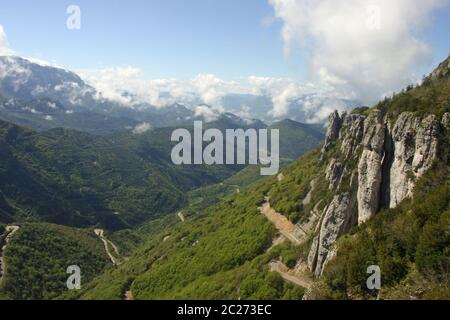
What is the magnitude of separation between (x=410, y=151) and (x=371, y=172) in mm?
7044

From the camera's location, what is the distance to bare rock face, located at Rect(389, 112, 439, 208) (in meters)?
59.0

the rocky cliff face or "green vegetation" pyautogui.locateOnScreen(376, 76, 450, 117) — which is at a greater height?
"green vegetation" pyautogui.locateOnScreen(376, 76, 450, 117)

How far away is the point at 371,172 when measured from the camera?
216 feet

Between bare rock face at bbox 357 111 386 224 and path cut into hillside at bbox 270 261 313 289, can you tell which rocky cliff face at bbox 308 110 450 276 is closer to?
bare rock face at bbox 357 111 386 224

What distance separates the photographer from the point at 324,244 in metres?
66.8

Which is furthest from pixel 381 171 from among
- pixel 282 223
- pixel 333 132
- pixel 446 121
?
pixel 333 132

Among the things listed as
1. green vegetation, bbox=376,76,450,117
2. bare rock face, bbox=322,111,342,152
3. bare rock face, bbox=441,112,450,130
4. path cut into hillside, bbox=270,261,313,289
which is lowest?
path cut into hillside, bbox=270,261,313,289

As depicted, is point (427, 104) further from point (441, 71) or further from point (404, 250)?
point (441, 71)

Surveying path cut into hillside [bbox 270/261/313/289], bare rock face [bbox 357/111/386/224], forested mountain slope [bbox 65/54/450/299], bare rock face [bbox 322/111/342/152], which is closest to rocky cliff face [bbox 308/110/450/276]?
bare rock face [bbox 357/111/386/224]

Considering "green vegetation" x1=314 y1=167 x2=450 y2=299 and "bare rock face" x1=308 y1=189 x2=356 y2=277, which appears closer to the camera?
"green vegetation" x1=314 y1=167 x2=450 y2=299

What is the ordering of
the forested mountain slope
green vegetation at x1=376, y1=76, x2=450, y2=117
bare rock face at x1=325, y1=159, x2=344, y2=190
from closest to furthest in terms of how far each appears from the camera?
the forested mountain slope → green vegetation at x1=376, y1=76, x2=450, y2=117 → bare rock face at x1=325, y1=159, x2=344, y2=190

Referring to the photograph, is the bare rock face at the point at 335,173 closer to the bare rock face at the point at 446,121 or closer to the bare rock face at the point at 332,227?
the bare rock face at the point at 332,227
